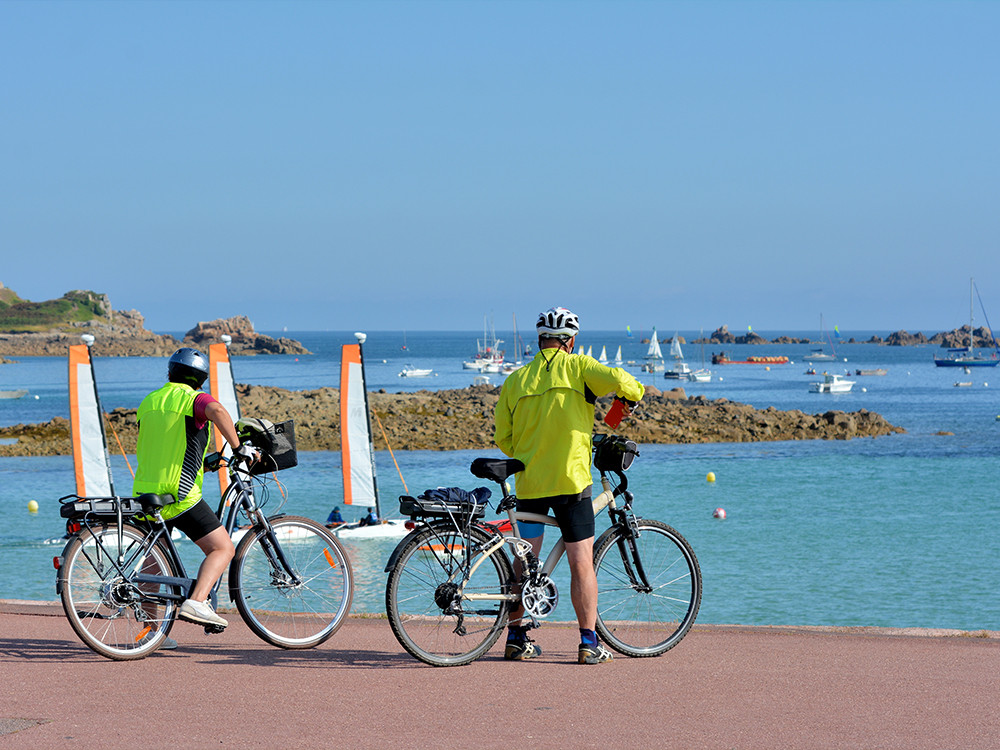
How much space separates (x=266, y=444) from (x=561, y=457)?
1669 mm

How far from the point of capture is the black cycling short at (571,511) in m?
5.81

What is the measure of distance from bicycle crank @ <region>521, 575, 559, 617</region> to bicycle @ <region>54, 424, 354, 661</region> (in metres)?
1.07

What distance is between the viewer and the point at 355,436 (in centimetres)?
2145

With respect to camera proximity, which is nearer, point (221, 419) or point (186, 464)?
point (221, 419)

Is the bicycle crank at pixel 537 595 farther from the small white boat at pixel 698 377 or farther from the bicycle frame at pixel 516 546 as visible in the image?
the small white boat at pixel 698 377

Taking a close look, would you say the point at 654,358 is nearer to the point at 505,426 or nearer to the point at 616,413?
the point at 505,426

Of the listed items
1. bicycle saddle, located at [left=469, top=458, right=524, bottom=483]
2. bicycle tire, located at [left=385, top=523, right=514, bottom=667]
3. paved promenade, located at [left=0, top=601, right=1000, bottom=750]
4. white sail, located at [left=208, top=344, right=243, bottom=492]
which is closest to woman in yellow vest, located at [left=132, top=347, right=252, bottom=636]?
paved promenade, located at [left=0, top=601, right=1000, bottom=750]

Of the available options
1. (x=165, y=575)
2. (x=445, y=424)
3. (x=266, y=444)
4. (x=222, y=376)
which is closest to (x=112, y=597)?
(x=165, y=575)

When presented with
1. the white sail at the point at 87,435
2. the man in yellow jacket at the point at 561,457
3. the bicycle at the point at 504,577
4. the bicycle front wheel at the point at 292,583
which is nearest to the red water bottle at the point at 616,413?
the man in yellow jacket at the point at 561,457

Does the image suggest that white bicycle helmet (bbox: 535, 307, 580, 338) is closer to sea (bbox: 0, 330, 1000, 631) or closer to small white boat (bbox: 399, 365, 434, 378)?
sea (bbox: 0, 330, 1000, 631)

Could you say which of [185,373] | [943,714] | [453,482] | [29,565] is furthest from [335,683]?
[453,482]

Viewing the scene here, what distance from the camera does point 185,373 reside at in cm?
609

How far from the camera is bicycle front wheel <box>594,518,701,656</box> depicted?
6.14m

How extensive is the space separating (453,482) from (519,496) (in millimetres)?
29462
